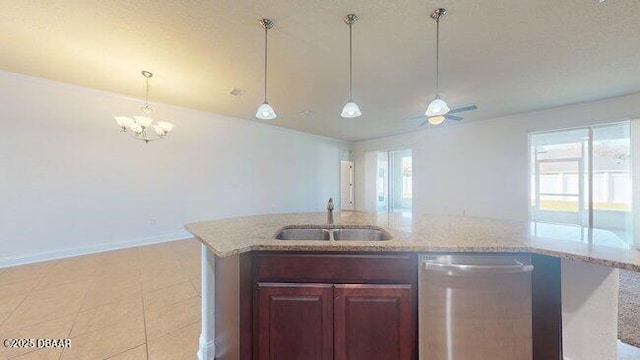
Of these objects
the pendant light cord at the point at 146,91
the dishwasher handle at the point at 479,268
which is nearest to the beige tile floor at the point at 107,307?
the dishwasher handle at the point at 479,268

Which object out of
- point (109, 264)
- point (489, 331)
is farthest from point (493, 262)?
point (109, 264)

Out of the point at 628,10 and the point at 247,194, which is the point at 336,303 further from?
the point at 247,194

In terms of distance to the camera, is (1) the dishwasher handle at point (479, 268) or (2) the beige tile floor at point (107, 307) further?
(2) the beige tile floor at point (107, 307)

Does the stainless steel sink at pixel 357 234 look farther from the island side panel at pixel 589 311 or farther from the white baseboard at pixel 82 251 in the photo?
the white baseboard at pixel 82 251

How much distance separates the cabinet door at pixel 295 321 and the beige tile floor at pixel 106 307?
87 cm

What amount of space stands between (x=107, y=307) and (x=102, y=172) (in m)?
2.67

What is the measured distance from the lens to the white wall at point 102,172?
3359 millimetres

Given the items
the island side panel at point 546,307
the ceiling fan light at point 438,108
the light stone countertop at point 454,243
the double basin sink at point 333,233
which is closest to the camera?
the light stone countertop at point 454,243

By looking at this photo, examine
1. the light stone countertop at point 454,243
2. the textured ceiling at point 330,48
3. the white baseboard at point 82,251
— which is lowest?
the white baseboard at point 82,251

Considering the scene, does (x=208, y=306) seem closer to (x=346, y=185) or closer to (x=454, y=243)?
(x=454, y=243)

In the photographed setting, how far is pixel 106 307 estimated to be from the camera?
228cm

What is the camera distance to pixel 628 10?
2.00 metres

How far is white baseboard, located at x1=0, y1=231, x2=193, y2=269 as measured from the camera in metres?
3.31

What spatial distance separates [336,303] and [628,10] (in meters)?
3.27
